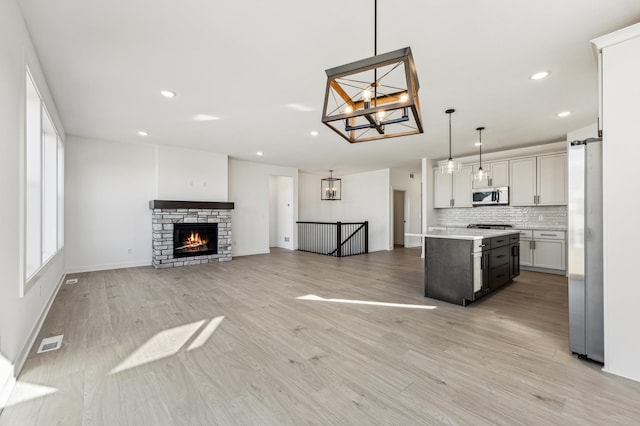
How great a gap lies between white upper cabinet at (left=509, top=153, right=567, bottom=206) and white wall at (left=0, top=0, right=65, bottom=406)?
761 cm

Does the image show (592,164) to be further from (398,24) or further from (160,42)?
(160,42)

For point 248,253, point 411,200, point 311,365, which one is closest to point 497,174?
point 411,200

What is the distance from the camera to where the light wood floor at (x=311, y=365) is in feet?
5.51

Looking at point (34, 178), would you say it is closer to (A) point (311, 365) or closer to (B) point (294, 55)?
(B) point (294, 55)

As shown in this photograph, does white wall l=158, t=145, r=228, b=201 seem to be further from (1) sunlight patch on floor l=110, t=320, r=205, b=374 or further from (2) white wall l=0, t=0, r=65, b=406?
(1) sunlight patch on floor l=110, t=320, r=205, b=374

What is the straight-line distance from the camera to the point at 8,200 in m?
1.96

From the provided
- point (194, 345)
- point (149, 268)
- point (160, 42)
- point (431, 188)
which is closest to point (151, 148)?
point (149, 268)

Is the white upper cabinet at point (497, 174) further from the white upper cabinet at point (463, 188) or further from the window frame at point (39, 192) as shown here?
the window frame at point (39, 192)

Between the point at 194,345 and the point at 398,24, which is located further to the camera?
the point at 194,345

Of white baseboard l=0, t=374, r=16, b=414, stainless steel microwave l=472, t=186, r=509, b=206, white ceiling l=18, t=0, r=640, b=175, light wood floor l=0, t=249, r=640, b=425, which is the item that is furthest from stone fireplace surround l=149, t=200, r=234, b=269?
stainless steel microwave l=472, t=186, r=509, b=206

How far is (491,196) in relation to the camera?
251 inches

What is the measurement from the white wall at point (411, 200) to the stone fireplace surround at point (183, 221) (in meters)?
5.69

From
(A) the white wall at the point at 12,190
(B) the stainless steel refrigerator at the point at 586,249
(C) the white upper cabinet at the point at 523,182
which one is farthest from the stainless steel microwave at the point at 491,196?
(A) the white wall at the point at 12,190

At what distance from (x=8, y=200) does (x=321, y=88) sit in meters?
2.94
